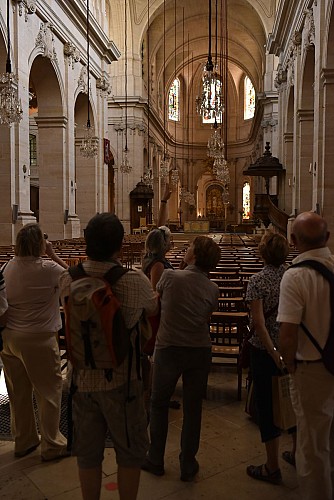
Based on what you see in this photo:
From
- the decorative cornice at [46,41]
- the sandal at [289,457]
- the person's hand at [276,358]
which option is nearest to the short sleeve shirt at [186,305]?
the person's hand at [276,358]

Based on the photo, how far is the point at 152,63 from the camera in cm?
3438

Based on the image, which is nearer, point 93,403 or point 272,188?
point 93,403

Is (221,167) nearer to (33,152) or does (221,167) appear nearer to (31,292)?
(33,152)

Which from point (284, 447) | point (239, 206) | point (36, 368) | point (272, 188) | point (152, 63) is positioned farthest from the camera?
point (239, 206)

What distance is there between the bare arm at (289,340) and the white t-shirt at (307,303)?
3 cm

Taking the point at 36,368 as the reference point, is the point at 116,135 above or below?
above

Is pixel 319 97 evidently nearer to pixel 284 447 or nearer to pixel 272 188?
pixel 284 447

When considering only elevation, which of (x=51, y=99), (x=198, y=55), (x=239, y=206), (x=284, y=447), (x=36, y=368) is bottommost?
(x=284, y=447)

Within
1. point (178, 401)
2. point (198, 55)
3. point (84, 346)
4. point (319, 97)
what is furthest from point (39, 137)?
point (198, 55)

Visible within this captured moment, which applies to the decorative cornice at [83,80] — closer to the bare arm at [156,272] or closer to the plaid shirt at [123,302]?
the bare arm at [156,272]

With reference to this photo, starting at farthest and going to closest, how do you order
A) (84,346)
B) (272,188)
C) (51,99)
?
(272,188), (51,99), (84,346)

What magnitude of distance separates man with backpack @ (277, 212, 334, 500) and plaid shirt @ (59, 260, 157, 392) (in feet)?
2.31

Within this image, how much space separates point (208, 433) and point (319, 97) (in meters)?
11.2

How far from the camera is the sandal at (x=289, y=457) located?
10.7 ft
